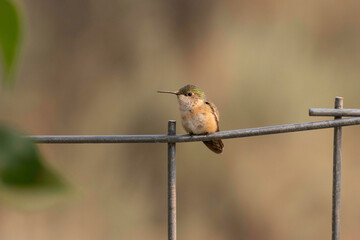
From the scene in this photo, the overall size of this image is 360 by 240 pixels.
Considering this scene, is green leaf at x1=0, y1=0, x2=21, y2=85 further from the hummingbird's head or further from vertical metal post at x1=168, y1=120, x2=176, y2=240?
the hummingbird's head

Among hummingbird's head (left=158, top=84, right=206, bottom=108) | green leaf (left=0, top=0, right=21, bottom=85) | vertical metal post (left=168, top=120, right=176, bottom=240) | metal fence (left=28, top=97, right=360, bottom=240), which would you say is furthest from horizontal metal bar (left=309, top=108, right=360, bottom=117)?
green leaf (left=0, top=0, right=21, bottom=85)

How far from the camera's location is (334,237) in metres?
0.39

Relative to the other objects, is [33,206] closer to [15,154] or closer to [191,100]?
[15,154]

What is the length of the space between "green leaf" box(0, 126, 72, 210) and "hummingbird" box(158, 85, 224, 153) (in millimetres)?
440

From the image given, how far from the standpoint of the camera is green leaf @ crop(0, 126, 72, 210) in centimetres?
5

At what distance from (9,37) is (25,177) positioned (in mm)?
16

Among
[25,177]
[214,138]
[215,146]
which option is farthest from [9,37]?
[215,146]

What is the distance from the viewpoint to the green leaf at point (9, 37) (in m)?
0.05

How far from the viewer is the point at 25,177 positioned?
0.17ft

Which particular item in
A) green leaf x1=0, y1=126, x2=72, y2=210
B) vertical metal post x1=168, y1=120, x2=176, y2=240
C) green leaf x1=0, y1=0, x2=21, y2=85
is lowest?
vertical metal post x1=168, y1=120, x2=176, y2=240

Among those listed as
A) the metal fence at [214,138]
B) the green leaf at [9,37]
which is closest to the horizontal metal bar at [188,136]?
the metal fence at [214,138]

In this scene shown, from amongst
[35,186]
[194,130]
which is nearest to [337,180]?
[194,130]

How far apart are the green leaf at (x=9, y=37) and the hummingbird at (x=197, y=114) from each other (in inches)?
17.3

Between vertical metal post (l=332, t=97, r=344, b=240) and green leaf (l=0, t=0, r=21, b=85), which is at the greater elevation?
green leaf (l=0, t=0, r=21, b=85)
